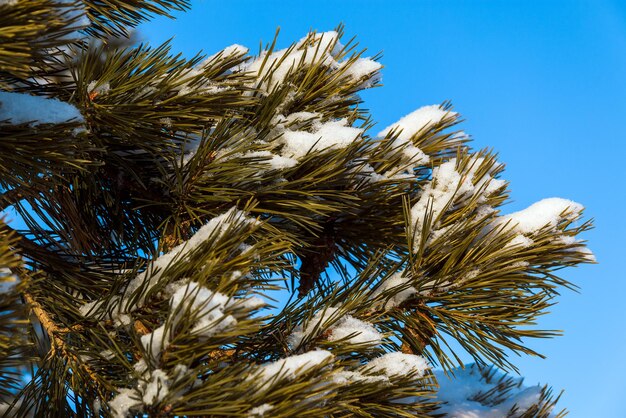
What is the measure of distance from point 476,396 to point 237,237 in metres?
0.67

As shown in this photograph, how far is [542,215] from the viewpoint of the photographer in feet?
4.59

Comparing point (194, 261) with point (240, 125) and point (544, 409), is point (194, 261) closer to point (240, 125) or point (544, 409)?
point (240, 125)

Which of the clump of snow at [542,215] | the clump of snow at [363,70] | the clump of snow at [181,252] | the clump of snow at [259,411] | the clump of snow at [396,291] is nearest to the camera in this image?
the clump of snow at [259,411]

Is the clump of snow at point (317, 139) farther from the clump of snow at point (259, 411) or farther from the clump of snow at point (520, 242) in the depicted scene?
the clump of snow at point (259, 411)

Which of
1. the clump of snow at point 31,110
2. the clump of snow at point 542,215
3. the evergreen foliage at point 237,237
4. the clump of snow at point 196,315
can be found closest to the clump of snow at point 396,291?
the evergreen foliage at point 237,237

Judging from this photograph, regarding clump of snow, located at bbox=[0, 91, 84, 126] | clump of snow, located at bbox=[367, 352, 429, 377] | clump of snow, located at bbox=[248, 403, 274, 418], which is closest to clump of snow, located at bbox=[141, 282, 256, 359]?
clump of snow, located at bbox=[248, 403, 274, 418]

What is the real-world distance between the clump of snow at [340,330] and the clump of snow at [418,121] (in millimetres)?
469

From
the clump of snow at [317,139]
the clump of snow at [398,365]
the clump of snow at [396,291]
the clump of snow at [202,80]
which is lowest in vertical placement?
the clump of snow at [398,365]

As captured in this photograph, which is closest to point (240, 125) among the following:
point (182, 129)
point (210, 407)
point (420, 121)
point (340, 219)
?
point (182, 129)

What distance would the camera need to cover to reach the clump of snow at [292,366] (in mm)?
949

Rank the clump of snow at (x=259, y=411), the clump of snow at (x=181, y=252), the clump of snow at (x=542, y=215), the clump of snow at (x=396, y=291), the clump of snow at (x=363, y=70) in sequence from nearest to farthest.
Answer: the clump of snow at (x=259, y=411) → the clump of snow at (x=181, y=252) → the clump of snow at (x=396, y=291) → the clump of snow at (x=542, y=215) → the clump of snow at (x=363, y=70)

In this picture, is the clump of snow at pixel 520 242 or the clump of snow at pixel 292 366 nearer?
the clump of snow at pixel 292 366

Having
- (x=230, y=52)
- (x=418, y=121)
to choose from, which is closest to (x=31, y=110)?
(x=230, y=52)

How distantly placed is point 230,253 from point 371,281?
0.99 feet
